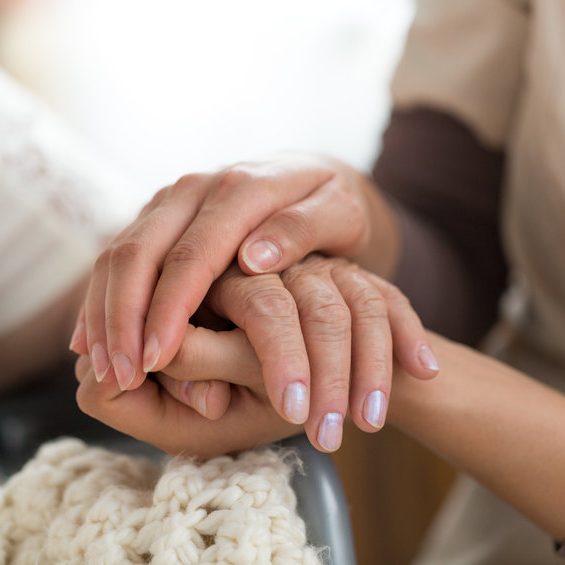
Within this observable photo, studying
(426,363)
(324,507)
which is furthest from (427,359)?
(324,507)

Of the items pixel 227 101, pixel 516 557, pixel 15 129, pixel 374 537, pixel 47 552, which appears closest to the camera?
pixel 47 552

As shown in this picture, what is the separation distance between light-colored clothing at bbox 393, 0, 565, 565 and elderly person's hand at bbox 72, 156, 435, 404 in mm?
276

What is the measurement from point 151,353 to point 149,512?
0.25 feet

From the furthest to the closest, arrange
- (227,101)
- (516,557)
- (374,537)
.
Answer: (227,101), (374,537), (516,557)

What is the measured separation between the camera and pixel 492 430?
433mm

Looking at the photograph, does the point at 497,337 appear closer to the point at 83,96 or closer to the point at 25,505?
the point at 25,505

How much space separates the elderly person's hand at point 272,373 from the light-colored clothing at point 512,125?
340mm

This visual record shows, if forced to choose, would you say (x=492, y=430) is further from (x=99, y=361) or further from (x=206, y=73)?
(x=206, y=73)

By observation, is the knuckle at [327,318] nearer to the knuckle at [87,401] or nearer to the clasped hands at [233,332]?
the clasped hands at [233,332]

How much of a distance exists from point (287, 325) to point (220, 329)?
0.07 m

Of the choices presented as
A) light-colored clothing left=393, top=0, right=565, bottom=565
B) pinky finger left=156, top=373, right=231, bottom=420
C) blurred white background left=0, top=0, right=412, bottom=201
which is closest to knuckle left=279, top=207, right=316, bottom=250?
pinky finger left=156, top=373, right=231, bottom=420

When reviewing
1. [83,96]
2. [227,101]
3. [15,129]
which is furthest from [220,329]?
[83,96]

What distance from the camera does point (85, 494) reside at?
0.39 metres

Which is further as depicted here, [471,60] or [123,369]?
[471,60]
